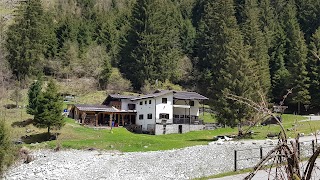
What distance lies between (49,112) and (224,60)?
28.4 metres

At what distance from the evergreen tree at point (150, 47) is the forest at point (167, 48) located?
165 millimetres

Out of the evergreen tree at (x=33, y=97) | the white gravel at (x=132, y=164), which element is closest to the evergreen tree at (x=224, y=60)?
→ the white gravel at (x=132, y=164)

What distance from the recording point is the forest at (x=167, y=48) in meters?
56.6

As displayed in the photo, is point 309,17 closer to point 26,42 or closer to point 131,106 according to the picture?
point 131,106

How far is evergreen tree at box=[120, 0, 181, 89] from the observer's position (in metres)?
62.8

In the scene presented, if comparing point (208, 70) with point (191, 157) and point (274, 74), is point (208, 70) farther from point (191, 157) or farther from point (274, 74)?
point (191, 157)

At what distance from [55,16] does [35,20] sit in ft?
91.2

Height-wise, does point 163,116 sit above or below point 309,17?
below

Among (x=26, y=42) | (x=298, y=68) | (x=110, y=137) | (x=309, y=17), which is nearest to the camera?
(x=110, y=137)

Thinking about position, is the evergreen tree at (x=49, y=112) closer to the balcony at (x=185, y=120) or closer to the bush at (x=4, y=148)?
the bush at (x=4, y=148)

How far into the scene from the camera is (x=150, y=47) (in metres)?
64.2

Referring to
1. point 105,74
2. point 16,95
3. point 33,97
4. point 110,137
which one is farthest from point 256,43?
point 16,95

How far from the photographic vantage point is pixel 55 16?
87.5 m

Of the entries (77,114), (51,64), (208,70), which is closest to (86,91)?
(51,64)
